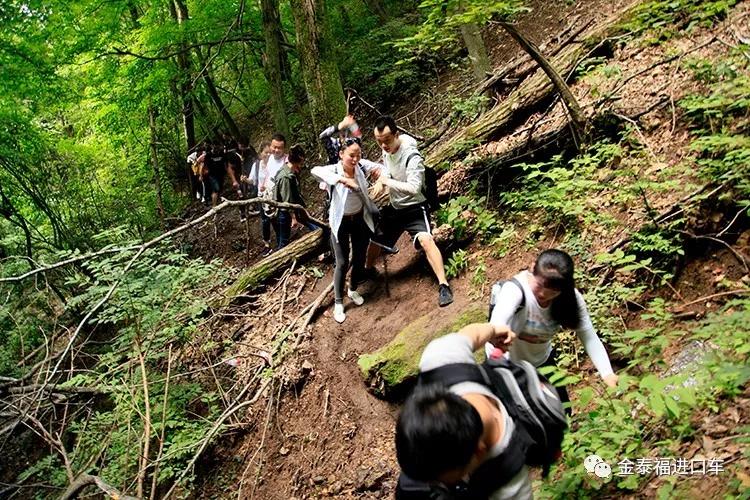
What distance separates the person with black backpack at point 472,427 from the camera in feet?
5.23

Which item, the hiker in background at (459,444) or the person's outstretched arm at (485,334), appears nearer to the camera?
the hiker in background at (459,444)

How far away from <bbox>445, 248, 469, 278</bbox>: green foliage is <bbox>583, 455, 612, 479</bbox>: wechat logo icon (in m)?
2.99

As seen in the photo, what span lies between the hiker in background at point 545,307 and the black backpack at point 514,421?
1.48ft

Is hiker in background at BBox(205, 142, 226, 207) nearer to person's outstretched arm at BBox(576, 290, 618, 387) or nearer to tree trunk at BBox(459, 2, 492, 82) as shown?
tree trunk at BBox(459, 2, 492, 82)

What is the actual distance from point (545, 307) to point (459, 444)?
146 centimetres

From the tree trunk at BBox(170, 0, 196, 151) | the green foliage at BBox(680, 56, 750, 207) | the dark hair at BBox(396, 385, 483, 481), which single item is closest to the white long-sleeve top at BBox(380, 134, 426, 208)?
the green foliage at BBox(680, 56, 750, 207)

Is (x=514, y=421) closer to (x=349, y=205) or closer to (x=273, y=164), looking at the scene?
(x=349, y=205)

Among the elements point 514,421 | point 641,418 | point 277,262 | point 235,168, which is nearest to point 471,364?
point 514,421

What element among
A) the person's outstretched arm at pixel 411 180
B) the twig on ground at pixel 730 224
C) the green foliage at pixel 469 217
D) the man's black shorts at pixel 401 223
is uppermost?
the person's outstretched arm at pixel 411 180

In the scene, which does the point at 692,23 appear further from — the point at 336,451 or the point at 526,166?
the point at 336,451

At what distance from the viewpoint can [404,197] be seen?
523 centimetres

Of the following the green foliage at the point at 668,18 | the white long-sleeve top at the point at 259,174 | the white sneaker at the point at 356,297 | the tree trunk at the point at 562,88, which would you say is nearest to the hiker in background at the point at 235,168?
the white long-sleeve top at the point at 259,174

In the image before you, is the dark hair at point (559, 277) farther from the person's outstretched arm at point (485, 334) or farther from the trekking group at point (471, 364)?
the person's outstretched arm at point (485, 334)

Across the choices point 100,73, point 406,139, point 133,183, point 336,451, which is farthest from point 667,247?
point 133,183
